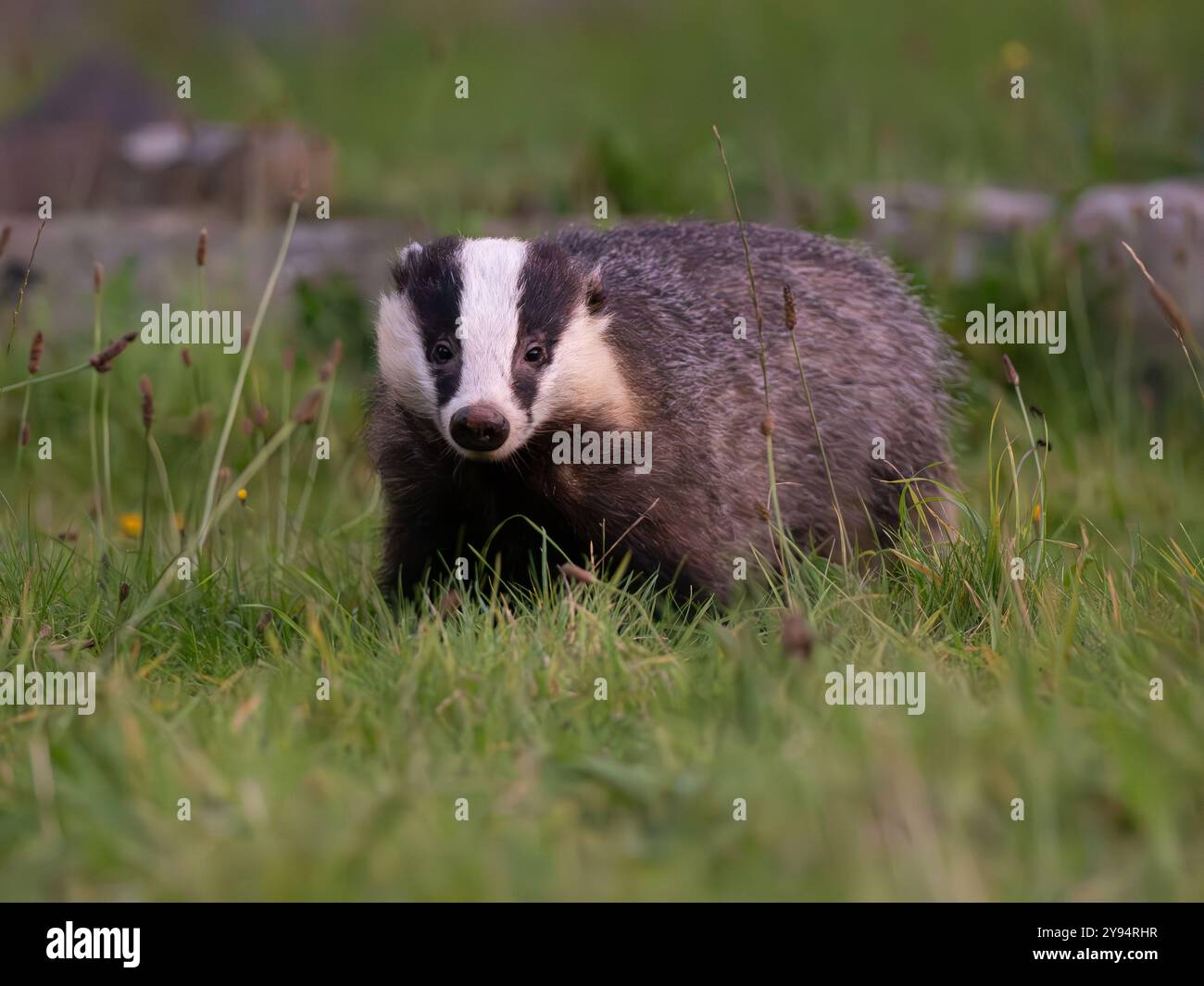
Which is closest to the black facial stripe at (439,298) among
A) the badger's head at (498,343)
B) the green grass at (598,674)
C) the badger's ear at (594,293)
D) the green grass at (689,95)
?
the badger's head at (498,343)

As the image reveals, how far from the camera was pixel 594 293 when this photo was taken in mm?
4188

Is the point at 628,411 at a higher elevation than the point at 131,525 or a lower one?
higher

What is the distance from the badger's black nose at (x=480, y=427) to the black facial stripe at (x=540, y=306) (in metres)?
0.16

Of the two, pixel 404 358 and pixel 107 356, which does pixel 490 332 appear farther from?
pixel 107 356

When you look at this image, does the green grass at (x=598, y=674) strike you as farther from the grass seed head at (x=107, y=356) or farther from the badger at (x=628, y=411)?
the grass seed head at (x=107, y=356)

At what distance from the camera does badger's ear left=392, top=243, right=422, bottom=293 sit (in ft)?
14.0

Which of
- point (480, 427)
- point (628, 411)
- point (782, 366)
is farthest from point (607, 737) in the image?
point (782, 366)

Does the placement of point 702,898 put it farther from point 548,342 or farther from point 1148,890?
point 548,342

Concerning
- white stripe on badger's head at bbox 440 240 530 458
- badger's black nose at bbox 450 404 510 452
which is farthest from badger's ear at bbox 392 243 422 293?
badger's black nose at bbox 450 404 510 452

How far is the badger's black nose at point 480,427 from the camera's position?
12.1ft

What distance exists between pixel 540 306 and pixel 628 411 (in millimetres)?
395

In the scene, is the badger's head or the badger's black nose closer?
the badger's black nose

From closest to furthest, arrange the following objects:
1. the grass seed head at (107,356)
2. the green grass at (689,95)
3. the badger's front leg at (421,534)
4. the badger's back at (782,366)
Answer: the grass seed head at (107,356), the badger's front leg at (421,534), the badger's back at (782,366), the green grass at (689,95)

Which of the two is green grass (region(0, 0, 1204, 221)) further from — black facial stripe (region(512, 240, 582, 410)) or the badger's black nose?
the badger's black nose
